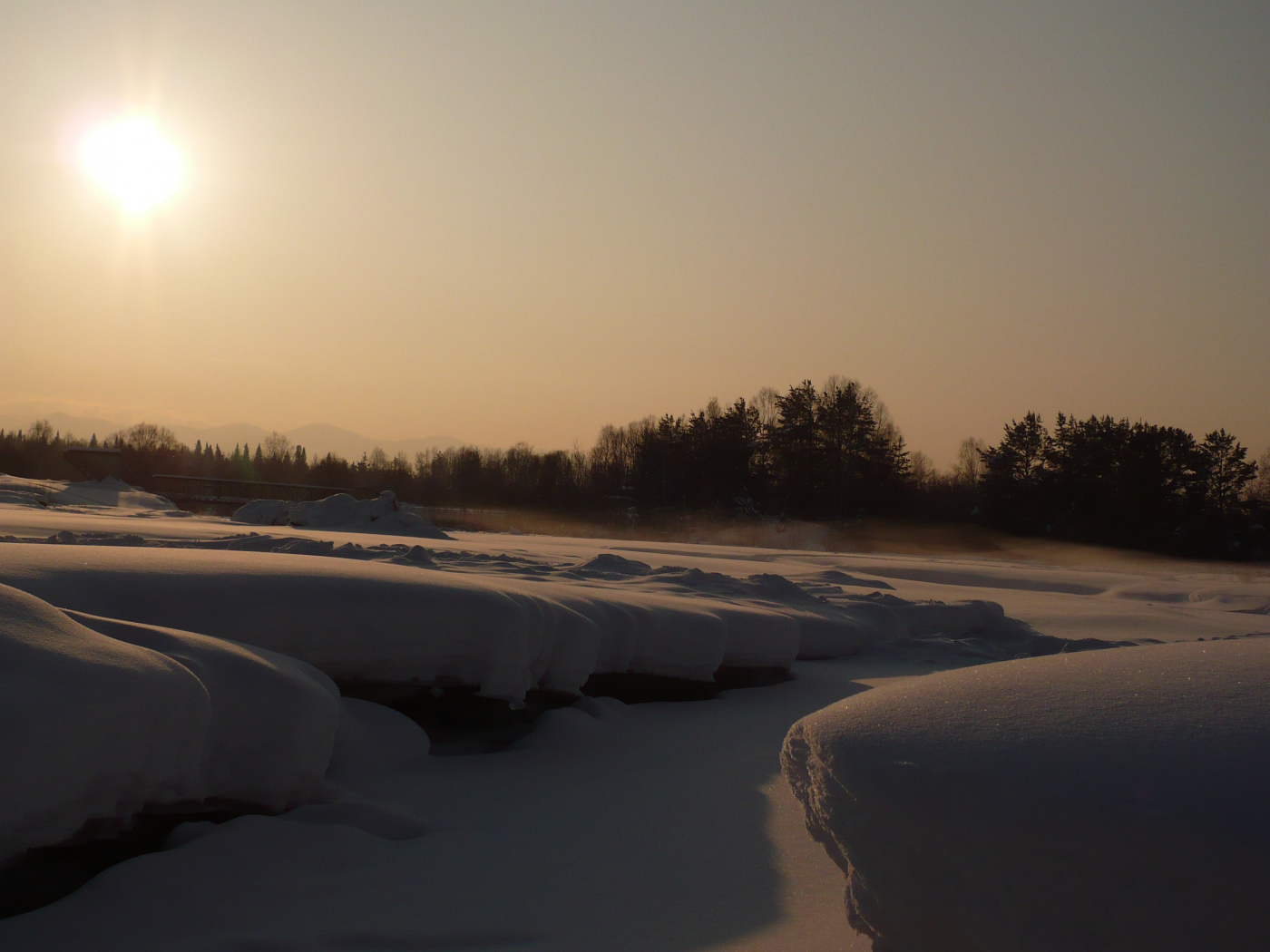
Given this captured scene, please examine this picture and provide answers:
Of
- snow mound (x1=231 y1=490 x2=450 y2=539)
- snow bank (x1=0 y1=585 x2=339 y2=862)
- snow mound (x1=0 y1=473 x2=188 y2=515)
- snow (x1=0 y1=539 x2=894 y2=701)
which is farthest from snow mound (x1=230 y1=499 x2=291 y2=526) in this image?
snow bank (x1=0 y1=585 x2=339 y2=862)

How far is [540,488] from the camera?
40.9 meters

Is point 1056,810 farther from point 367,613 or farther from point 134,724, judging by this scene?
point 367,613

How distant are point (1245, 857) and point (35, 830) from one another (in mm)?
2304

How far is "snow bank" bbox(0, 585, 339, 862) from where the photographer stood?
73.0 inches

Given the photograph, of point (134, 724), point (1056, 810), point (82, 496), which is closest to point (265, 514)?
point (82, 496)

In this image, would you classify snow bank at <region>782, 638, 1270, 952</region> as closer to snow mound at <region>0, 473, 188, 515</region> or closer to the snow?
the snow

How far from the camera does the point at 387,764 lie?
10.5ft

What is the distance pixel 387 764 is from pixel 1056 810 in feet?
8.00

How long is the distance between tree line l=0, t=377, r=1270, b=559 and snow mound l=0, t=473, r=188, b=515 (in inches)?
526

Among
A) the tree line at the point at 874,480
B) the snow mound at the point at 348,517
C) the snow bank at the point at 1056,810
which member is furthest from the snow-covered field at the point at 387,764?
the tree line at the point at 874,480

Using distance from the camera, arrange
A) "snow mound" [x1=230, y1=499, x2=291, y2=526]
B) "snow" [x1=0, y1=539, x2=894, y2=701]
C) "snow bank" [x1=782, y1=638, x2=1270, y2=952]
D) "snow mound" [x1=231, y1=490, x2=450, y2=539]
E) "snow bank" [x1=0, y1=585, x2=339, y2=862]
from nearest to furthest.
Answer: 1. "snow bank" [x1=782, y1=638, x2=1270, y2=952]
2. "snow bank" [x1=0, y1=585, x2=339, y2=862]
3. "snow" [x1=0, y1=539, x2=894, y2=701]
4. "snow mound" [x1=231, y1=490, x2=450, y2=539]
5. "snow mound" [x1=230, y1=499, x2=291, y2=526]

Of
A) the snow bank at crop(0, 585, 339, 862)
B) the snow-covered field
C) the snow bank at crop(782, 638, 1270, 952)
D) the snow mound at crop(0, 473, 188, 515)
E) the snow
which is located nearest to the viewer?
the snow bank at crop(782, 638, 1270, 952)

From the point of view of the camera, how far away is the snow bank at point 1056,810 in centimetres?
133

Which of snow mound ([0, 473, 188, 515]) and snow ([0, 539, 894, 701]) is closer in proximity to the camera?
snow ([0, 539, 894, 701])
